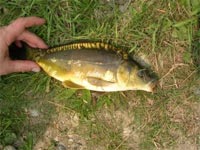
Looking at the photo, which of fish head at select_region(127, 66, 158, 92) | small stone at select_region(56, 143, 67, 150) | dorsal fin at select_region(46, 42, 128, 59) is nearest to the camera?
fish head at select_region(127, 66, 158, 92)

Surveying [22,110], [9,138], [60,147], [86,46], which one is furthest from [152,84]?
[9,138]

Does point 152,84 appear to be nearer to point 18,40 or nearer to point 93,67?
point 93,67

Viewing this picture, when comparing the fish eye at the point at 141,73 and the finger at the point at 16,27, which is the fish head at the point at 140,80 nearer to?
the fish eye at the point at 141,73

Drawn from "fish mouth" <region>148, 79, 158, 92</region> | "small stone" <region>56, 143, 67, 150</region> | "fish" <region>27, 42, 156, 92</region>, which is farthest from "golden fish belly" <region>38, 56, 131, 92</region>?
"small stone" <region>56, 143, 67, 150</region>

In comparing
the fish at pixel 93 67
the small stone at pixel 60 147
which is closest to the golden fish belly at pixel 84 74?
the fish at pixel 93 67

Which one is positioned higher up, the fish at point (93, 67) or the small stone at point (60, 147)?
the fish at point (93, 67)

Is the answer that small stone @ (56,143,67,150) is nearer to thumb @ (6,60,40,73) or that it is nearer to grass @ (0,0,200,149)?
grass @ (0,0,200,149)
